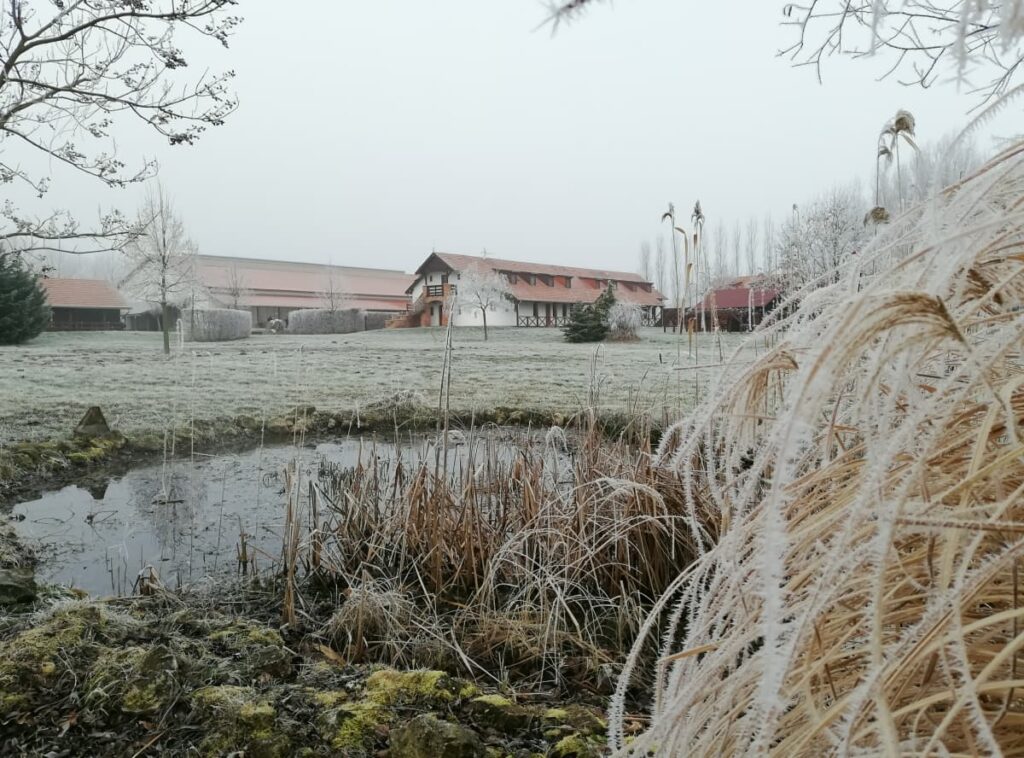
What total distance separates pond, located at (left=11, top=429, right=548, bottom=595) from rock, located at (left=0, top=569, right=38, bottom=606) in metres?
0.35

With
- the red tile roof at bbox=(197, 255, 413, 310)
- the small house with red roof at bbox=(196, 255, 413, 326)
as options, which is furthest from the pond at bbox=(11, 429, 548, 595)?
the red tile roof at bbox=(197, 255, 413, 310)

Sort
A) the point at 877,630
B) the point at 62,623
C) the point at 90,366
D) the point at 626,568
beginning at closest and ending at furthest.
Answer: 1. the point at 877,630
2. the point at 62,623
3. the point at 626,568
4. the point at 90,366

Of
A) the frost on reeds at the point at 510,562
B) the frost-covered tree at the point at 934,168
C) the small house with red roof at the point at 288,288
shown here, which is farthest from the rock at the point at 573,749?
the small house with red roof at the point at 288,288

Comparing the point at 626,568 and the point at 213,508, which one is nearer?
the point at 626,568

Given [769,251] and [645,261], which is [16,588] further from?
[645,261]

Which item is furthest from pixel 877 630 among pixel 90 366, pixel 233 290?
pixel 233 290

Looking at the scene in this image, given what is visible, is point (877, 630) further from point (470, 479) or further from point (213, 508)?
point (213, 508)

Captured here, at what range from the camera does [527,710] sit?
4.84 ft

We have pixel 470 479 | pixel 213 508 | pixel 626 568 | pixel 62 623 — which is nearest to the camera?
pixel 62 623

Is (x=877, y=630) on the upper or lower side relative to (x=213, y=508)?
upper

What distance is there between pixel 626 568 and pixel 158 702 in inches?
56.8

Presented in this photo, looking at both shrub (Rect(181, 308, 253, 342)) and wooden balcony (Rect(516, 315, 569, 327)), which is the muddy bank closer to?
shrub (Rect(181, 308, 253, 342))

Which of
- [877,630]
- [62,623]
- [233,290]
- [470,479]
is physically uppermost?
[233,290]

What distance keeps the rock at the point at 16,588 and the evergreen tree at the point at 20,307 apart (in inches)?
526
